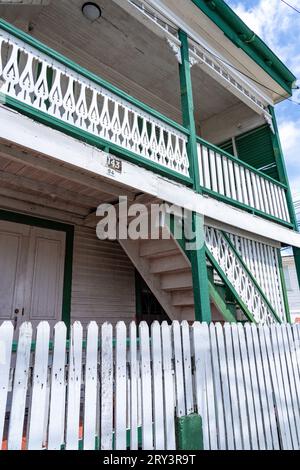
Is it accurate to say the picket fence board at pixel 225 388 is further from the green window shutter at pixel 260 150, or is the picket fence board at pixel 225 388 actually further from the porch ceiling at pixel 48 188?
the green window shutter at pixel 260 150

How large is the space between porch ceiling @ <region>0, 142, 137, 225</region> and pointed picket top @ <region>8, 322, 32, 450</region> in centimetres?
209

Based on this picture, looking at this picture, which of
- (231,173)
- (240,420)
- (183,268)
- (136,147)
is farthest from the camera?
(231,173)

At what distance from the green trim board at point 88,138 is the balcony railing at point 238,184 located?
67cm

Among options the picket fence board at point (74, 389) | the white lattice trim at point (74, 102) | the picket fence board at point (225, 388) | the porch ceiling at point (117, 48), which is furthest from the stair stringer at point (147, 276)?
the porch ceiling at point (117, 48)

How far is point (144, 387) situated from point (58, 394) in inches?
32.5

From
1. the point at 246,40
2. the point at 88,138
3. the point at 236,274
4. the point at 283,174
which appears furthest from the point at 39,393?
the point at 246,40

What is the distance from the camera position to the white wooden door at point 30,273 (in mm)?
4754

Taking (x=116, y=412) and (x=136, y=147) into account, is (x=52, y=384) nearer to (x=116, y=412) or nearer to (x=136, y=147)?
(x=116, y=412)

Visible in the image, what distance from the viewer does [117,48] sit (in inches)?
245

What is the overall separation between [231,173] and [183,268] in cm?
205

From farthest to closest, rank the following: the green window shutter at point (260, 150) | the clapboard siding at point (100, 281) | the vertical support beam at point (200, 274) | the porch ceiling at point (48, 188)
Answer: the green window shutter at point (260, 150) < the clapboard siding at point (100, 281) < the vertical support beam at point (200, 274) < the porch ceiling at point (48, 188)

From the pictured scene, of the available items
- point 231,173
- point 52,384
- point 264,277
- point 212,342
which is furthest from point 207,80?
point 52,384

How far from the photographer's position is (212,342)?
137 inches

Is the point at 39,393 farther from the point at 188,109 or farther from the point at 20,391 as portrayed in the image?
the point at 188,109
